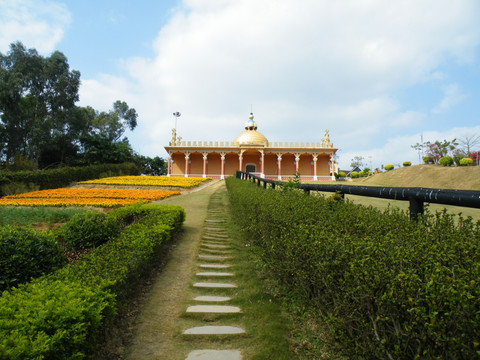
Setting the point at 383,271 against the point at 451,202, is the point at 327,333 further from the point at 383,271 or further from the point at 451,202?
the point at 451,202

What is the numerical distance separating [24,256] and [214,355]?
3.08 meters

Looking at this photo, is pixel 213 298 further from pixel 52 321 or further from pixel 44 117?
pixel 44 117

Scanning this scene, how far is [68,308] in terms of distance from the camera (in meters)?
2.36

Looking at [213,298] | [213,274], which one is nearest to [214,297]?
[213,298]

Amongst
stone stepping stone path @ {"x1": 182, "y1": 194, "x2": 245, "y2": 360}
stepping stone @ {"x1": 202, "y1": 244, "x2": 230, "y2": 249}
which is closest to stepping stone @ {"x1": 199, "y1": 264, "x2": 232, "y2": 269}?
stone stepping stone path @ {"x1": 182, "y1": 194, "x2": 245, "y2": 360}

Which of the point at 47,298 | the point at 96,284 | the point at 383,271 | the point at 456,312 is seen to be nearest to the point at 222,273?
the point at 96,284

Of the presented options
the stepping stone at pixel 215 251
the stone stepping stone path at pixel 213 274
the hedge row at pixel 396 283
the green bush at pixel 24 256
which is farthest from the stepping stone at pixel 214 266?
the hedge row at pixel 396 283

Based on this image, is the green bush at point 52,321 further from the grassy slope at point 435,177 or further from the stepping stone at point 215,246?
the grassy slope at point 435,177

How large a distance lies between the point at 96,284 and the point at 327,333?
244 centimetres

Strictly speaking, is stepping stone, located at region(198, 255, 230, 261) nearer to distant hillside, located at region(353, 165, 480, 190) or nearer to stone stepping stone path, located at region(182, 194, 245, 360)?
stone stepping stone path, located at region(182, 194, 245, 360)

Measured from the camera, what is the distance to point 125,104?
1973 inches

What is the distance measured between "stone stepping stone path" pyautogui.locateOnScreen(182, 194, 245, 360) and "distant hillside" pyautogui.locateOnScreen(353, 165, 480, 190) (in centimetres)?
1595

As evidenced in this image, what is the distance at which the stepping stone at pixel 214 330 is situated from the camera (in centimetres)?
339

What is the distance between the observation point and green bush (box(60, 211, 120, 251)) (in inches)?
228
